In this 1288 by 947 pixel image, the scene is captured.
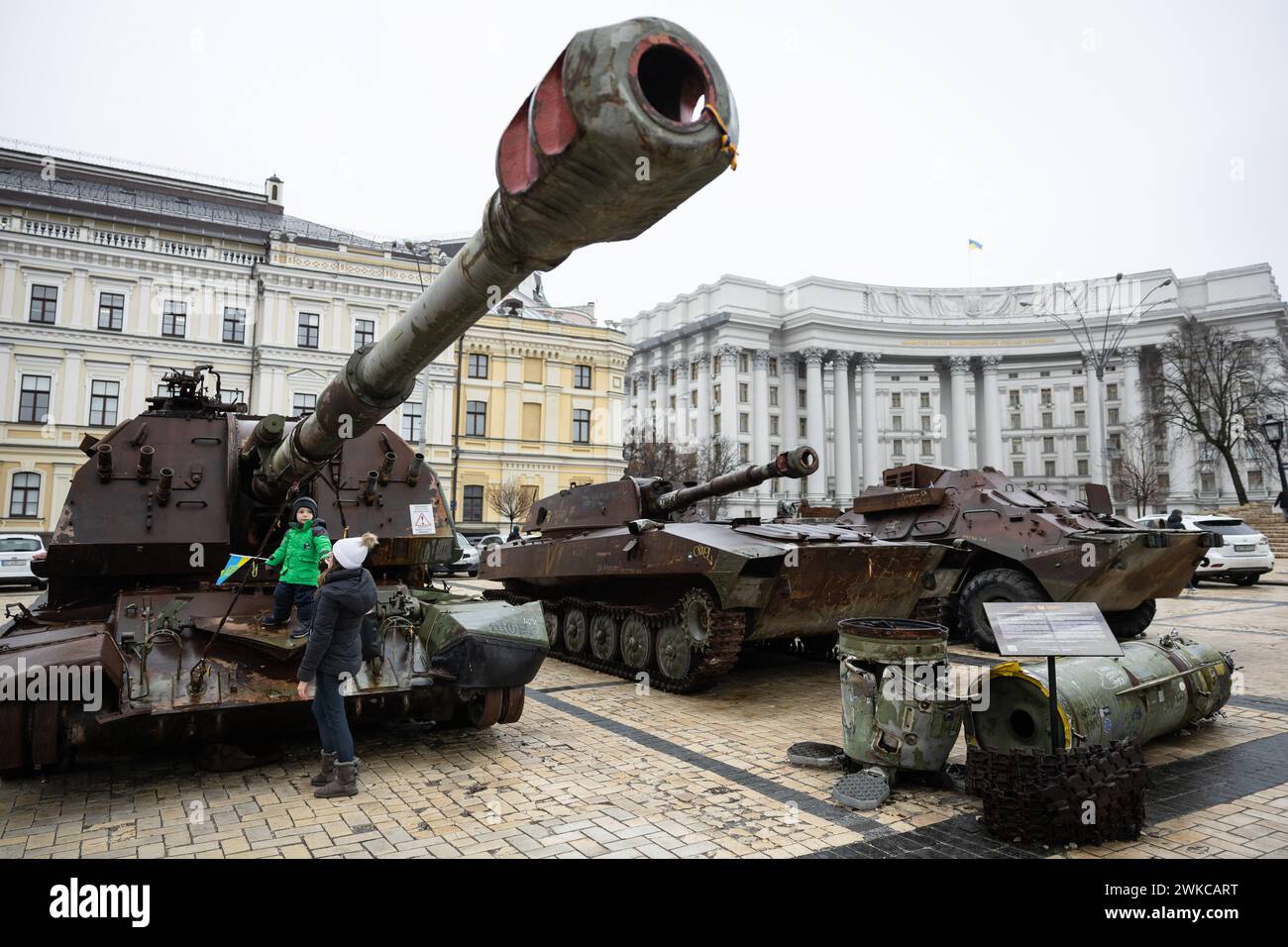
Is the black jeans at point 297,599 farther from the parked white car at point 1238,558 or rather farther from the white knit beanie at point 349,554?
the parked white car at point 1238,558

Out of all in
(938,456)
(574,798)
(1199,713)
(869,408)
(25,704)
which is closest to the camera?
(25,704)

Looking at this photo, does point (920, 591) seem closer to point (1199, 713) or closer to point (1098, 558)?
point (1098, 558)

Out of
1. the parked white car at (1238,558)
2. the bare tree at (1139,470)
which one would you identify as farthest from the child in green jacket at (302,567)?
the bare tree at (1139,470)

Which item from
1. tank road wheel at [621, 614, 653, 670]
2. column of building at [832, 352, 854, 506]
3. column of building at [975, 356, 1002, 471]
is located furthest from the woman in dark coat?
column of building at [975, 356, 1002, 471]

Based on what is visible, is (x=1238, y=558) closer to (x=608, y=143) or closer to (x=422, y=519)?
(x=422, y=519)

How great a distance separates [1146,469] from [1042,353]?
20.7 m

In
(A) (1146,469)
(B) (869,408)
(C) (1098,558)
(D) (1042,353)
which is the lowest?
(C) (1098,558)

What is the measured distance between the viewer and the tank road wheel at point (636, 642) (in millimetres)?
9102

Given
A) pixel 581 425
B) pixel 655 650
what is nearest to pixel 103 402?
pixel 581 425

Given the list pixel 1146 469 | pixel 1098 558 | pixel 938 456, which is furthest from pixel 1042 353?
pixel 1098 558

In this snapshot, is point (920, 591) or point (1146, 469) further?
point (1146, 469)

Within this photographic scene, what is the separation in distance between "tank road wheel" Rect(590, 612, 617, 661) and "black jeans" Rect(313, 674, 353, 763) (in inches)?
191

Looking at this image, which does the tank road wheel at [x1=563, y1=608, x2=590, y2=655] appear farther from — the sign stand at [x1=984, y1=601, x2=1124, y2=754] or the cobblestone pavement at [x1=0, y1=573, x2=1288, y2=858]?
the sign stand at [x1=984, y1=601, x2=1124, y2=754]

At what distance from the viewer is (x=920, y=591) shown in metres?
9.29
